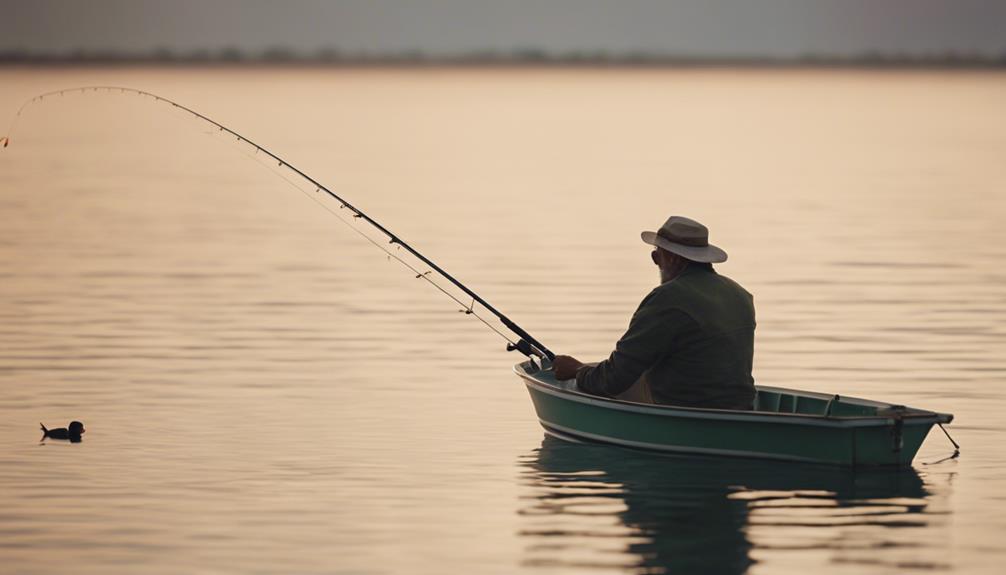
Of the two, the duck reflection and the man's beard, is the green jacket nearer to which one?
the man's beard

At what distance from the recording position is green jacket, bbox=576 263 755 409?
11586 millimetres

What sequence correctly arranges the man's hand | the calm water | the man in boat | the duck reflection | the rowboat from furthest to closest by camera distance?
the man's hand, the man in boat, the rowboat, the calm water, the duck reflection

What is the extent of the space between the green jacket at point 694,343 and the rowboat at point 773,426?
18 cm

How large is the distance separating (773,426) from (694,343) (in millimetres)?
644

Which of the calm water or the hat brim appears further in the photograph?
the hat brim

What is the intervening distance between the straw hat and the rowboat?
2.86 feet

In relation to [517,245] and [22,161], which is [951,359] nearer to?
[517,245]

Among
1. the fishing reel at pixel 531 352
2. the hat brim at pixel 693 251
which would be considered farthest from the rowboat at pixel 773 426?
the hat brim at pixel 693 251

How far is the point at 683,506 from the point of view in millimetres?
10922

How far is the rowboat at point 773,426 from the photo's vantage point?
37.0 feet

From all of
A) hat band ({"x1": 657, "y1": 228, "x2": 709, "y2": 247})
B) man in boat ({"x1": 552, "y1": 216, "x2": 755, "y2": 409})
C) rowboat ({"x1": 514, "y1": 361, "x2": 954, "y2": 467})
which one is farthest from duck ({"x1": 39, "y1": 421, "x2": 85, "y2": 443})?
hat band ({"x1": 657, "y1": 228, "x2": 709, "y2": 247})

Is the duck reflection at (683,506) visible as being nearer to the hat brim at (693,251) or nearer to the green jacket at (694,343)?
the green jacket at (694,343)

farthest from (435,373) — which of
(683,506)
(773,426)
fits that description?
(683,506)

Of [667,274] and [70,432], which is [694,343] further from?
[70,432]
